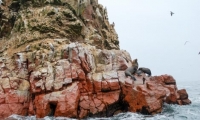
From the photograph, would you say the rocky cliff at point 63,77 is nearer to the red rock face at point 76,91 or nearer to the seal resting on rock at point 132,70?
the red rock face at point 76,91

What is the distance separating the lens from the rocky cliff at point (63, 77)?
1689cm

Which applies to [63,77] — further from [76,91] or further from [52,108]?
[52,108]

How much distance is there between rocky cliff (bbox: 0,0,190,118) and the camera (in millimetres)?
16891

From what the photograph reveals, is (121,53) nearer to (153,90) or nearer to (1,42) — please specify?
(153,90)

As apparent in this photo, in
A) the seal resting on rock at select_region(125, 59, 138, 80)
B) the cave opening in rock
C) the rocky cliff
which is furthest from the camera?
the seal resting on rock at select_region(125, 59, 138, 80)

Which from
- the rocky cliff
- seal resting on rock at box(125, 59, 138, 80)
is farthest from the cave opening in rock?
seal resting on rock at box(125, 59, 138, 80)

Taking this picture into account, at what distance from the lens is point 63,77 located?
699 inches

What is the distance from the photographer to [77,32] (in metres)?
24.0

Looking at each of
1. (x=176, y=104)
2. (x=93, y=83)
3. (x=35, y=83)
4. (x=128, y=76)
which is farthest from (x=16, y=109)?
(x=176, y=104)

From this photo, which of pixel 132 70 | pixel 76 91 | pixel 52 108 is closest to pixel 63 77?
pixel 76 91

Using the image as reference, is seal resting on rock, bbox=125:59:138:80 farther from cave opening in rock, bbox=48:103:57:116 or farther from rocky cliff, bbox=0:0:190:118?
cave opening in rock, bbox=48:103:57:116

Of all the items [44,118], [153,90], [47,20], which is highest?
[47,20]

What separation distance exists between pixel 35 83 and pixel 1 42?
949 centimetres

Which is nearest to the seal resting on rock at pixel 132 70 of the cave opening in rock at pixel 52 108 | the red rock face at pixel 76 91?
the red rock face at pixel 76 91
